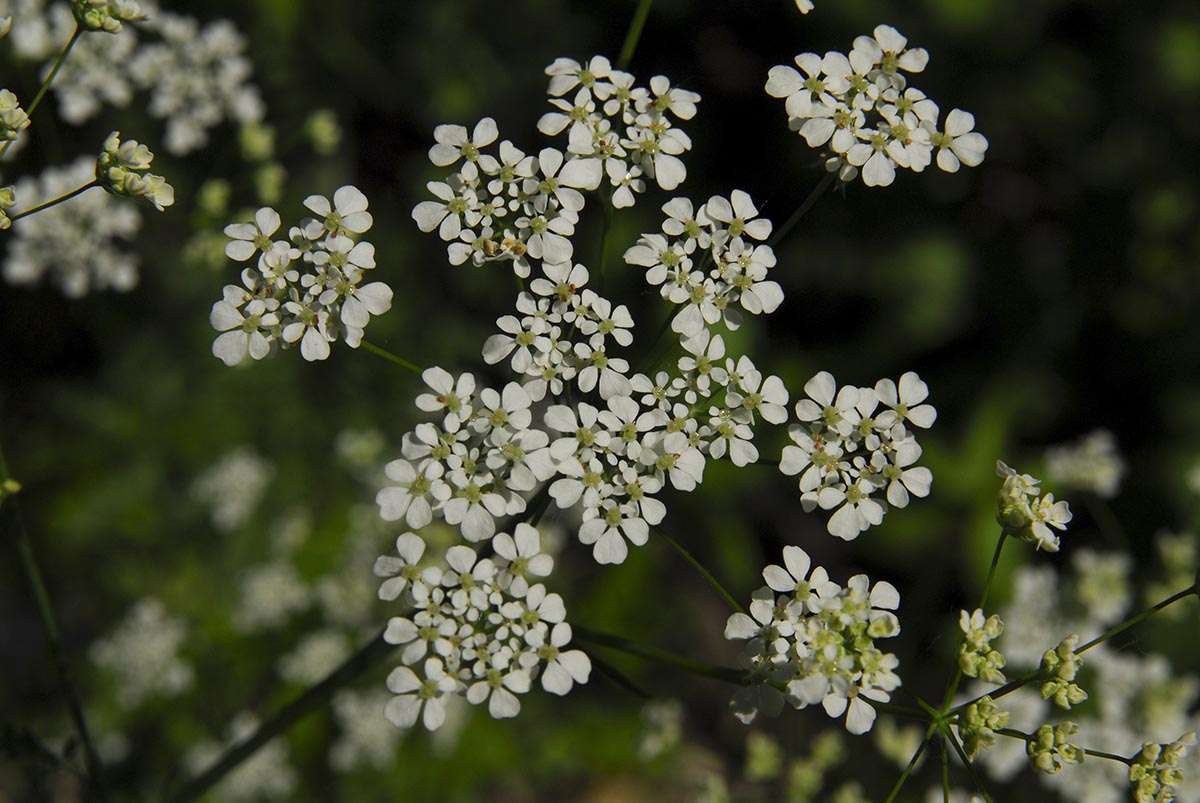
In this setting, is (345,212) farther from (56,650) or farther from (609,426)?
(56,650)

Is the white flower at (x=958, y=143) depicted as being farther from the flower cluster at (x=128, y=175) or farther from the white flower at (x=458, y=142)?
the flower cluster at (x=128, y=175)

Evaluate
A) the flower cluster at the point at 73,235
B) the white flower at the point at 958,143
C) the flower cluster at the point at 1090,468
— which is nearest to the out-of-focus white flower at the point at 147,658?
the flower cluster at the point at 73,235

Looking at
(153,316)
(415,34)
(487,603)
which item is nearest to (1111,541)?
(487,603)

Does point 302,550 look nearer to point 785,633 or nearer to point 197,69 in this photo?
point 197,69

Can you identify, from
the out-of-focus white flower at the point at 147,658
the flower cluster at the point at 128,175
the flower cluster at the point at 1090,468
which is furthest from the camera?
the out-of-focus white flower at the point at 147,658

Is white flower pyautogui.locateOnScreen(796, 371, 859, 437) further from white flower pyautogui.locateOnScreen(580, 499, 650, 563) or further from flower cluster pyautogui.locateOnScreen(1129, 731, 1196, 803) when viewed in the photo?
flower cluster pyautogui.locateOnScreen(1129, 731, 1196, 803)

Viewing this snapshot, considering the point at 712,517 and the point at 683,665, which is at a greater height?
the point at 683,665
